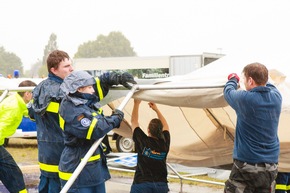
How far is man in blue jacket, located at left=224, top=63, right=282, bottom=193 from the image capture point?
3910 millimetres

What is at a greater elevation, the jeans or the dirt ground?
the jeans

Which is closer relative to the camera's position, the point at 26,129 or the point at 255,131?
the point at 255,131

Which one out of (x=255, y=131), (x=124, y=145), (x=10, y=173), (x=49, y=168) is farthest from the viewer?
(x=124, y=145)

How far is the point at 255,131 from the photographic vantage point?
3.96 meters

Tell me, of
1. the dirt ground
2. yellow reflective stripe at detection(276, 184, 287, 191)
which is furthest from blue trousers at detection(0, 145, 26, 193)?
yellow reflective stripe at detection(276, 184, 287, 191)

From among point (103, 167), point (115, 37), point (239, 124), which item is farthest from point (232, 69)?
point (115, 37)

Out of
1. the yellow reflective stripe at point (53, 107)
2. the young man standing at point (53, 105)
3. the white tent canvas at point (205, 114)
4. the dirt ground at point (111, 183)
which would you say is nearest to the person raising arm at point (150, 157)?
the white tent canvas at point (205, 114)

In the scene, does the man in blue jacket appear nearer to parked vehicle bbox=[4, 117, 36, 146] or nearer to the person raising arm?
the person raising arm

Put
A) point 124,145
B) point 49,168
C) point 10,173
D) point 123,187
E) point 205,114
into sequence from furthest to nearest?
point 124,145
point 123,187
point 205,114
point 10,173
point 49,168

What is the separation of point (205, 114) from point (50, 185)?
2.34 metres

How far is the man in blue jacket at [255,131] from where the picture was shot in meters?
3.91

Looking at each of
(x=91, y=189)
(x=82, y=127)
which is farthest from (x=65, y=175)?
(x=82, y=127)

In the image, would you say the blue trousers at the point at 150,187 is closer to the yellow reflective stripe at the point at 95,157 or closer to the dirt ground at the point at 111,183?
the yellow reflective stripe at the point at 95,157

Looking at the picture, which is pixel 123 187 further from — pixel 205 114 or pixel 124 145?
pixel 124 145
